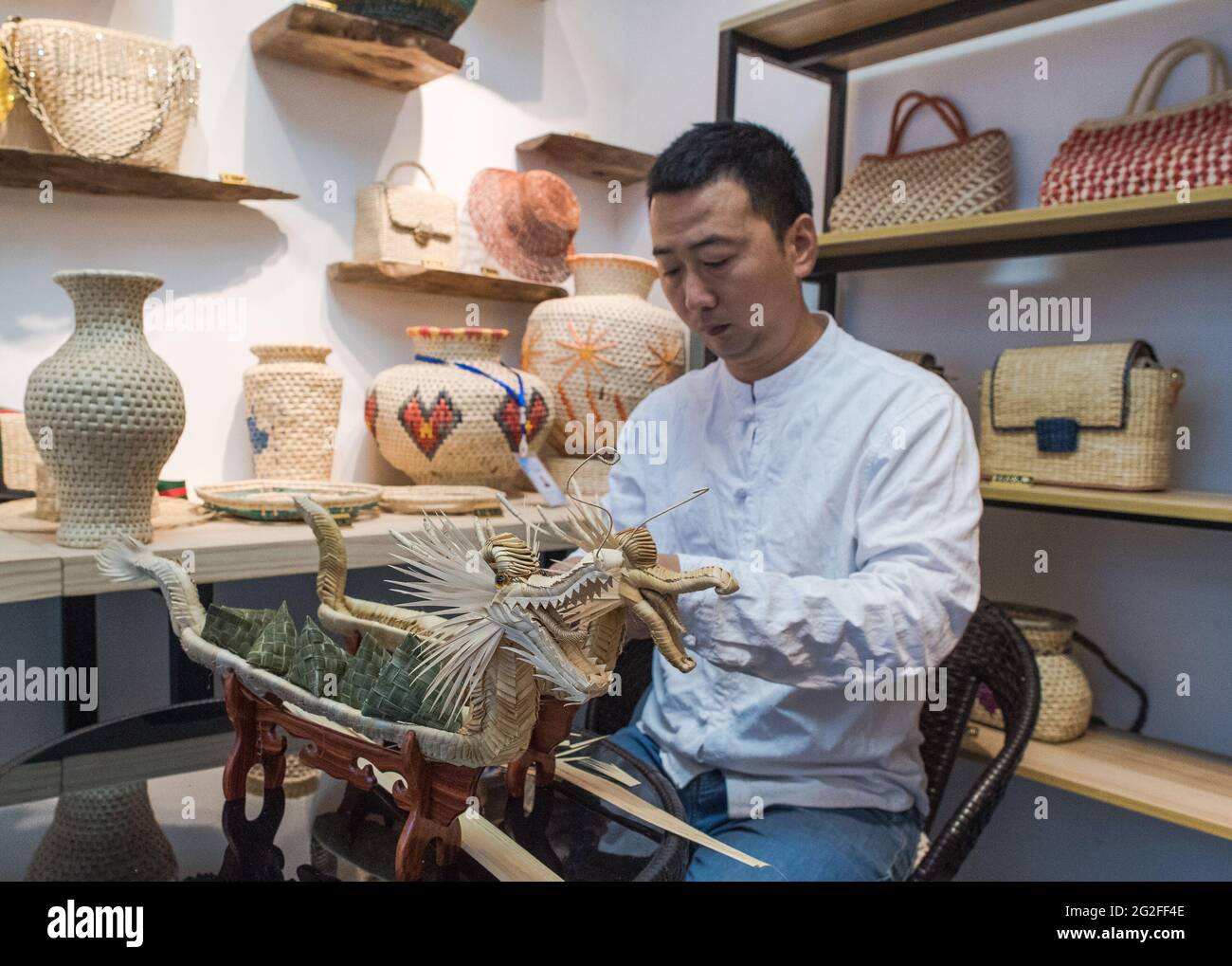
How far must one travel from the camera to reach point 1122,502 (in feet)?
5.44

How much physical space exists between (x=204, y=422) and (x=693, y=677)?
1.34 meters

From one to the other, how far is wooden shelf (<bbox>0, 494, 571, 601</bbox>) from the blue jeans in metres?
0.45

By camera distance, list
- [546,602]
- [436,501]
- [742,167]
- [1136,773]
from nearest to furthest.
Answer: [546,602] → [742,167] → [1136,773] → [436,501]

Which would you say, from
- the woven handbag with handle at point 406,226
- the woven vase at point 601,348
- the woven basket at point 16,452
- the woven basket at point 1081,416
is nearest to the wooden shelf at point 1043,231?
the woven basket at point 1081,416

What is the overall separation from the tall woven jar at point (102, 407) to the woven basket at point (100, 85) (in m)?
0.56

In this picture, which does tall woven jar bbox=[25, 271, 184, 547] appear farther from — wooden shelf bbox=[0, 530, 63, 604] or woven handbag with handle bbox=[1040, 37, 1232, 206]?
woven handbag with handle bbox=[1040, 37, 1232, 206]

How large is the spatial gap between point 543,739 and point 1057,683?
3.97 feet

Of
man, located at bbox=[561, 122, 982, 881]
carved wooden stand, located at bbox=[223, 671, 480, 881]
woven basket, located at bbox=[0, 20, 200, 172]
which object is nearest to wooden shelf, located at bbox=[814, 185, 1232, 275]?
man, located at bbox=[561, 122, 982, 881]

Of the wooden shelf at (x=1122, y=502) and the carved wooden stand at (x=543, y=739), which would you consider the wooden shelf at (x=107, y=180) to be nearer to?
the carved wooden stand at (x=543, y=739)

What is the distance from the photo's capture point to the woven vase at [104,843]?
834 mm

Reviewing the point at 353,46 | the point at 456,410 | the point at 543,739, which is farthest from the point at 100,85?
the point at 543,739

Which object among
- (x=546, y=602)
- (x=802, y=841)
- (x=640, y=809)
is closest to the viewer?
(x=546, y=602)

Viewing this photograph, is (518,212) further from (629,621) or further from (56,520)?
(629,621)
